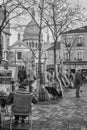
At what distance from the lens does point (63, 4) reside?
78.0ft

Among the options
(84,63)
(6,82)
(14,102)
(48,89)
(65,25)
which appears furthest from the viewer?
(84,63)

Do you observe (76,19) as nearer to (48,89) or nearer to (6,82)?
(48,89)

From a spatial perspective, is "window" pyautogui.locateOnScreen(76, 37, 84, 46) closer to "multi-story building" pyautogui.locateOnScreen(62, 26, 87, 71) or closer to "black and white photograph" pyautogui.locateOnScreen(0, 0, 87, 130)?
A: "multi-story building" pyautogui.locateOnScreen(62, 26, 87, 71)

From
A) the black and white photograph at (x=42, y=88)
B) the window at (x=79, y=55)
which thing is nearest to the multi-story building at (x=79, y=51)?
the window at (x=79, y=55)

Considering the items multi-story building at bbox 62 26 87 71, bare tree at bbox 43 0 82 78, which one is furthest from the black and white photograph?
multi-story building at bbox 62 26 87 71

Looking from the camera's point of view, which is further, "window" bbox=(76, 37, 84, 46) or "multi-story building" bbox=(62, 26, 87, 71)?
"window" bbox=(76, 37, 84, 46)

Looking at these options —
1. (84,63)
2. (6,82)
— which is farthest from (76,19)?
(84,63)

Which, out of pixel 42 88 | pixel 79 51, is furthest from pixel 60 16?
pixel 79 51

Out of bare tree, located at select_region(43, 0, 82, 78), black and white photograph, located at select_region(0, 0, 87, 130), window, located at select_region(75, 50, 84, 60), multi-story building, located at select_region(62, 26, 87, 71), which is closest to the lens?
black and white photograph, located at select_region(0, 0, 87, 130)

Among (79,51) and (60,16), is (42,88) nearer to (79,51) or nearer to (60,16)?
(60,16)

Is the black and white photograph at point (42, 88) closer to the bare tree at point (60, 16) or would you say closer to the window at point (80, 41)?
the bare tree at point (60, 16)

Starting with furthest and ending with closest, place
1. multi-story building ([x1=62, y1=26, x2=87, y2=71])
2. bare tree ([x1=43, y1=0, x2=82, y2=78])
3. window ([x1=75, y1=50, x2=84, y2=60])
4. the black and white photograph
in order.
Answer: window ([x1=75, y1=50, x2=84, y2=60]), multi-story building ([x1=62, y1=26, x2=87, y2=71]), bare tree ([x1=43, y1=0, x2=82, y2=78]), the black and white photograph

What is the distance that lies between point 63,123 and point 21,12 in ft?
41.9

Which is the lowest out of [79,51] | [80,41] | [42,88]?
[42,88]
